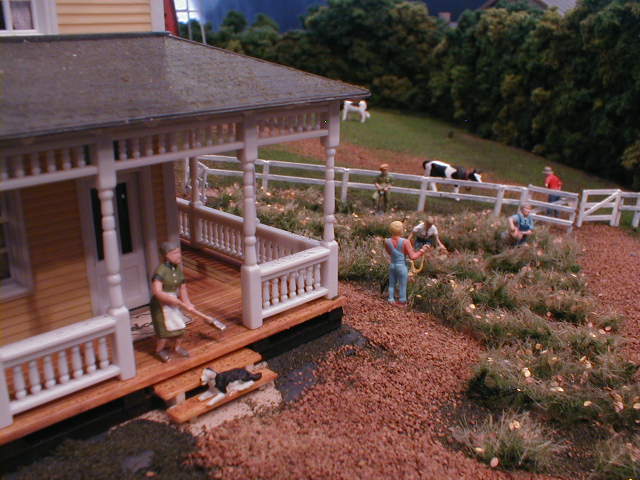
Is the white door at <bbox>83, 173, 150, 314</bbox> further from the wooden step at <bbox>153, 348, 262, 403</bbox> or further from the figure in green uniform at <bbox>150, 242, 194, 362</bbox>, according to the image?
the wooden step at <bbox>153, 348, 262, 403</bbox>

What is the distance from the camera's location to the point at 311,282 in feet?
30.6

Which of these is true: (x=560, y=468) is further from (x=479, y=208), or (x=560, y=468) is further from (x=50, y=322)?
(x=479, y=208)

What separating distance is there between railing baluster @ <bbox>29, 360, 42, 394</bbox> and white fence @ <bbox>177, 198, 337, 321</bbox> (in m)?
2.88

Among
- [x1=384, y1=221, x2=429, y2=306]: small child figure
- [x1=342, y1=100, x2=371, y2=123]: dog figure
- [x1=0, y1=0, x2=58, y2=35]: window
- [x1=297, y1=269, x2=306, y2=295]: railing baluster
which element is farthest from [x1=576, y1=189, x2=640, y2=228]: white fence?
[x1=342, y1=100, x2=371, y2=123]: dog figure

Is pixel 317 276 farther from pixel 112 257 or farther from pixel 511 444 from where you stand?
pixel 511 444

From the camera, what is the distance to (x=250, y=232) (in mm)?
8156

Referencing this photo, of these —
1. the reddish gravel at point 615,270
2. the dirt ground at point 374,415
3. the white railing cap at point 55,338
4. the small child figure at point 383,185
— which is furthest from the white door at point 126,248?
the small child figure at point 383,185

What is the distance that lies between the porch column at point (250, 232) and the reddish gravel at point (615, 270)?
5.90m

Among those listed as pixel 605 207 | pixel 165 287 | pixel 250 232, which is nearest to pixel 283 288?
pixel 250 232

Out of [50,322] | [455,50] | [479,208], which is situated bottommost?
[479,208]

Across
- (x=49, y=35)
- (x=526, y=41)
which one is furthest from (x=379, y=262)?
(x=526, y=41)

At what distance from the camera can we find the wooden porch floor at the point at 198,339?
6.52 metres

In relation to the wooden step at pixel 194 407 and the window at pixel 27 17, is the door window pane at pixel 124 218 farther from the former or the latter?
the wooden step at pixel 194 407

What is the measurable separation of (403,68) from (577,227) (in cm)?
2933
